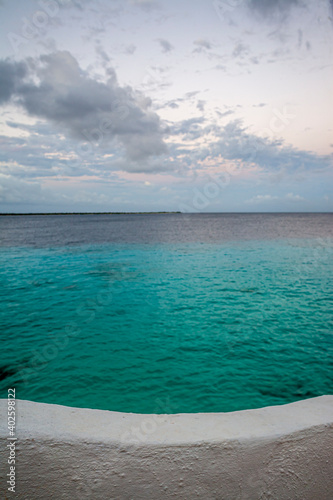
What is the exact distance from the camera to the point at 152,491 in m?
2.13

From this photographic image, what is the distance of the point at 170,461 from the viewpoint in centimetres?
214

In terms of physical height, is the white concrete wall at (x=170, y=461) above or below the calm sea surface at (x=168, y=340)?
above

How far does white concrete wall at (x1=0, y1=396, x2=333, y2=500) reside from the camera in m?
2.11

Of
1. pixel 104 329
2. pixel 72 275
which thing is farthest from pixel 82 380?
pixel 72 275

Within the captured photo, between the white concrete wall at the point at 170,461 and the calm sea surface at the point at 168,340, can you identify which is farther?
the calm sea surface at the point at 168,340

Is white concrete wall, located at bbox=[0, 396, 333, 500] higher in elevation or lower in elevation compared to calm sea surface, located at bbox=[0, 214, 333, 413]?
higher

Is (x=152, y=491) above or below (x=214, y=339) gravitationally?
above

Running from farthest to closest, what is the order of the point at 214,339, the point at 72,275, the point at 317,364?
1. the point at 72,275
2. the point at 214,339
3. the point at 317,364

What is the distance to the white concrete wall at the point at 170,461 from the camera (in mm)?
2111

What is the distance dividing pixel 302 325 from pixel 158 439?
8.52 meters

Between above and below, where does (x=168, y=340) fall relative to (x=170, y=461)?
below

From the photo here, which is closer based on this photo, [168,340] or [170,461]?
[170,461]

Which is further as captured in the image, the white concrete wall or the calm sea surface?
the calm sea surface

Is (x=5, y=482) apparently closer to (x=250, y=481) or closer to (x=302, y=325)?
(x=250, y=481)
